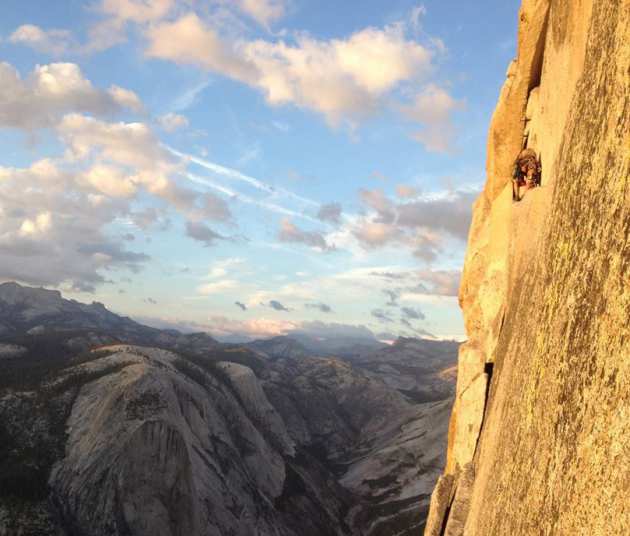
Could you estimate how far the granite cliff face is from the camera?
8.40m

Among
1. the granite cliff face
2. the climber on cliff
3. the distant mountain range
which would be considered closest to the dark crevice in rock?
the granite cliff face

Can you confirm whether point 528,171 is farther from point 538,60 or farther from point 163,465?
point 163,465

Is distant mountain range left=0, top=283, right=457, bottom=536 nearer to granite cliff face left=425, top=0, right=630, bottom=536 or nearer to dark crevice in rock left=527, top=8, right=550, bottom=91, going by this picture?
granite cliff face left=425, top=0, right=630, bottom=536

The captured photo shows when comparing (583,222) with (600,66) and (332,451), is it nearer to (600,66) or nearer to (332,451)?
(600,66)

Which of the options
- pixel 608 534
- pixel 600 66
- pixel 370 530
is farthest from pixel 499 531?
pixel 370 530

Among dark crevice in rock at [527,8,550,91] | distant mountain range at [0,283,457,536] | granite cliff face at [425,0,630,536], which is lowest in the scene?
distant mountain range at [0,283,457,536]

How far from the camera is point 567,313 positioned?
10.5 m

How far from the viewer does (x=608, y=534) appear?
7.78 meters

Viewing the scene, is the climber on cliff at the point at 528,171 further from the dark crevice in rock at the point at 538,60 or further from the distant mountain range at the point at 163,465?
the distant mountain range at the point at 163,465

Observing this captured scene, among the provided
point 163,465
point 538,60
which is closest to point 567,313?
point 538,60

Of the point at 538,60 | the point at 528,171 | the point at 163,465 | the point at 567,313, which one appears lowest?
the point at 163,465

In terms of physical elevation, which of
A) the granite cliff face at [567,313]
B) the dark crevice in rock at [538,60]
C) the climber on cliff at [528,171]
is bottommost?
the granite cliff face at [567,313]

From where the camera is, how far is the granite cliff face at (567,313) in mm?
8398

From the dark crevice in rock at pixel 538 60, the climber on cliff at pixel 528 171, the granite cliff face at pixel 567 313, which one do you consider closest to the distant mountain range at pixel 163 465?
the granite cliff face at pixel 567 313
